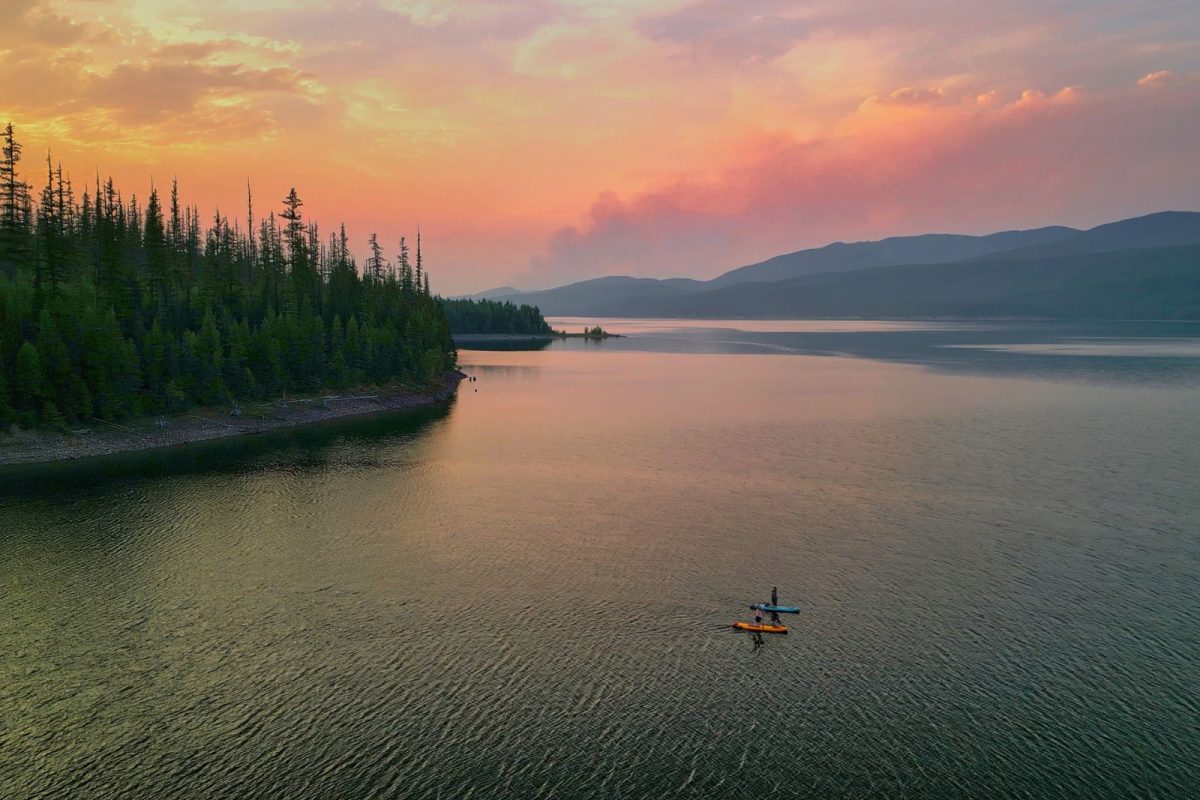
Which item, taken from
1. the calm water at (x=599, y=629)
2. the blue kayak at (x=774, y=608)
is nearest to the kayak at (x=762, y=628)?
the blue kayak at (x=774, y=608)

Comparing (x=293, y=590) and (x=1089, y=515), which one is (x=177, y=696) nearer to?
(x=293, y=590)

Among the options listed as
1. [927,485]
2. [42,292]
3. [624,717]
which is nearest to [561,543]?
[624,717]

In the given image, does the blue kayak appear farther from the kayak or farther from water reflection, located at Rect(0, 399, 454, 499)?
water reflection, located at Rect(0, 399, 454, 499)

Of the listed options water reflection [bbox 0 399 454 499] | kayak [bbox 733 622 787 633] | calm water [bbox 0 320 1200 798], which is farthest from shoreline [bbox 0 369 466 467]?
kayak [bbox 733 622 787 633]

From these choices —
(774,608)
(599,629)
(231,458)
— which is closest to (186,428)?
(231,458)

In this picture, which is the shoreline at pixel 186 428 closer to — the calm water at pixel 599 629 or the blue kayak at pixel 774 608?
the calm water at pixel 599 629

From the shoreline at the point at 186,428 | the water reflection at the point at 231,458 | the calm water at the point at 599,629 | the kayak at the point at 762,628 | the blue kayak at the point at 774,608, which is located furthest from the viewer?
the shoreline at the point at 186,428
